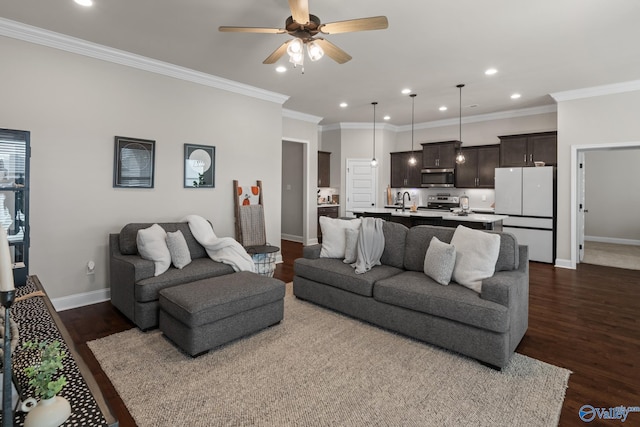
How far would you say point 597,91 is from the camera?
17.0ft

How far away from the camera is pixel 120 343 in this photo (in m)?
2.86

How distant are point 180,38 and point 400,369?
152 inches

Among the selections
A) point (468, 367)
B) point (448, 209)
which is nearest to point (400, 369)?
point (468, 367)

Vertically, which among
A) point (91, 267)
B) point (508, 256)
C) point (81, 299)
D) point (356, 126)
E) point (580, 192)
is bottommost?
point (81, 299)

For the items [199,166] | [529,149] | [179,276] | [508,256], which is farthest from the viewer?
[529,149]

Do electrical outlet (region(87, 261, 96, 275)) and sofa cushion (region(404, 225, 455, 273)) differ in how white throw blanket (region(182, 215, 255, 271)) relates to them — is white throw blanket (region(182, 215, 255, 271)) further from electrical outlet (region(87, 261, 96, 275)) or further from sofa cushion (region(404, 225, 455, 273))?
sofa cushion (region(404, 225, 455, 273))

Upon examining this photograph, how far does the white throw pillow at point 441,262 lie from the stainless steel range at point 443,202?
4.94m

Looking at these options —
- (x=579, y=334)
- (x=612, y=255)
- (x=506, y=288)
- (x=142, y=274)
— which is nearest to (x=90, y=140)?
(x=142, y=274)

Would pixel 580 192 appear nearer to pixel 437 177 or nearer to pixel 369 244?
pixel 437 177

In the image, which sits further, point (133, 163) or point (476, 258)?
point (133, 163)

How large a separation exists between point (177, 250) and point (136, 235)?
0.53 m

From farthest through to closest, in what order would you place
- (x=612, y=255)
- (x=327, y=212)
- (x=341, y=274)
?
(x=327, y=212) → (x=612, y=255) → (x=341, y=274)

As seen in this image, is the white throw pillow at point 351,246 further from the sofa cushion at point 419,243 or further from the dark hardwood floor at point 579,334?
the dark hardwood floor at point 579,334

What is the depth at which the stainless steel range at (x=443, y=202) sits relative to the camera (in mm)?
7672
